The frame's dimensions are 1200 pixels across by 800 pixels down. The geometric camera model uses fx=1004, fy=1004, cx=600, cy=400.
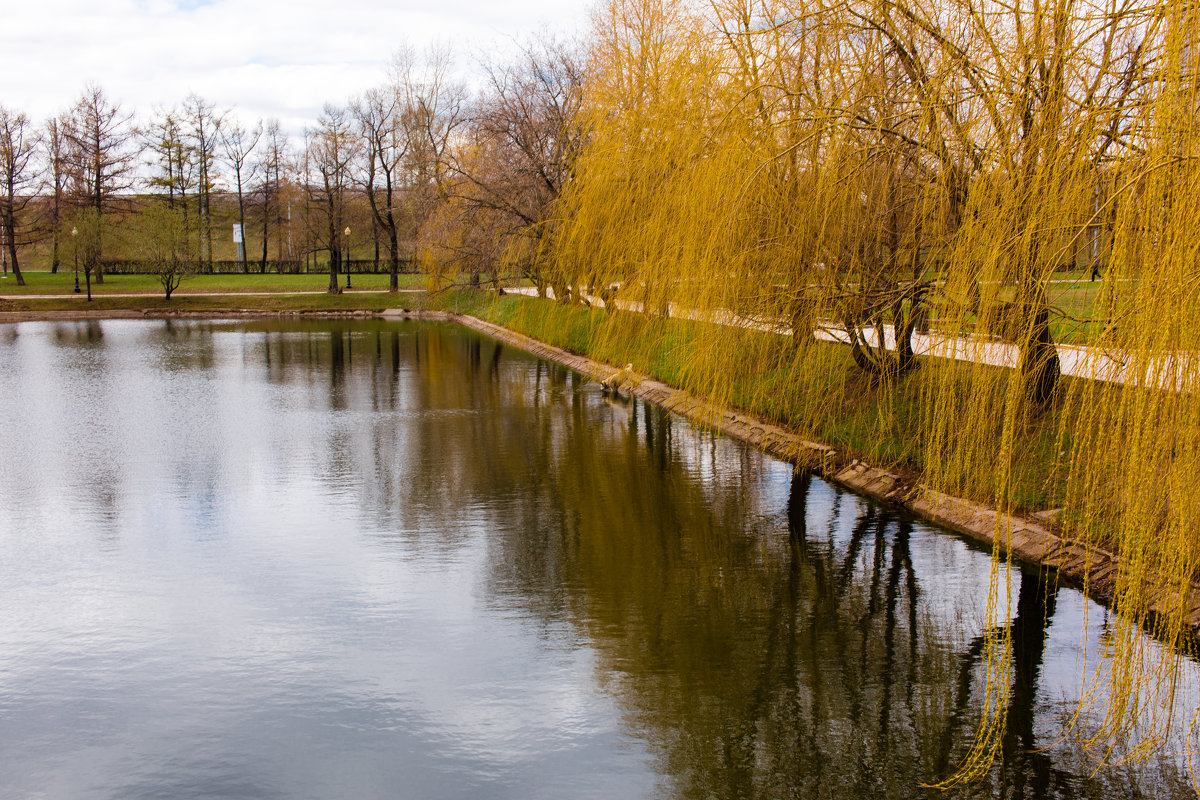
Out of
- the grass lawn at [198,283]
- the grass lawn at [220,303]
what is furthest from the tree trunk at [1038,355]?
the grass lawn at [198,283]

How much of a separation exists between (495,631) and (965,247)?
13.3ft

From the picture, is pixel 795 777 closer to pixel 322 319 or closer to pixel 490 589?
pixel 490 589

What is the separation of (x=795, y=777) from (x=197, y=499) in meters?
7.83

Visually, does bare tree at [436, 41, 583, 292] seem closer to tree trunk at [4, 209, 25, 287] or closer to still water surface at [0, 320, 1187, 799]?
still water surface at [0, 320, 1187, 799]

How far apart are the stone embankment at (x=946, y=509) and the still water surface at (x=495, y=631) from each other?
267mm

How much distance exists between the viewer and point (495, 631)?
7059mm

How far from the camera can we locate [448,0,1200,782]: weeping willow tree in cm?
456

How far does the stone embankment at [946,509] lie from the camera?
759cm

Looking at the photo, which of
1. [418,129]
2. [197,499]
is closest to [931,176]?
[197,499]

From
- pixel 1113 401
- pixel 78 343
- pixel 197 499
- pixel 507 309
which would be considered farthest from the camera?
pixel 507 309

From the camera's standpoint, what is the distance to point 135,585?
8.04 m

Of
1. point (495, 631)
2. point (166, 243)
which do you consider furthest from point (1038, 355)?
point (166, 243)

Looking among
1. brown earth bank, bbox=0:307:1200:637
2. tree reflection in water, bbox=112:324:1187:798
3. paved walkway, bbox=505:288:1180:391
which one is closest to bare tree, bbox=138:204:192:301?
brown earth bank, bbox=0:307:1200:637

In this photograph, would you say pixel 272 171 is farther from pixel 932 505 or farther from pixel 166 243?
pixel 932 505
